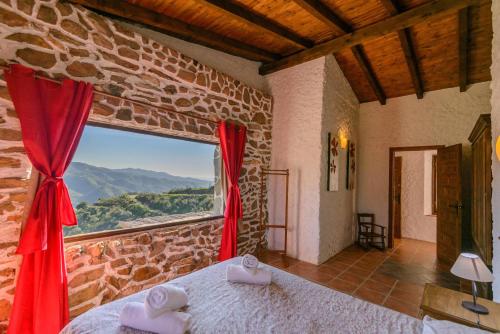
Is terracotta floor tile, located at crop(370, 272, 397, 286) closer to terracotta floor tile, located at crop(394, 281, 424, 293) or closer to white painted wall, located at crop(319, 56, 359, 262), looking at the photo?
terracotta floor tile, located at crop(394, 281, 424, 293)

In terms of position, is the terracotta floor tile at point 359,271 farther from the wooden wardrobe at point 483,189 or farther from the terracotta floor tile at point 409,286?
the wooden wardrobe at point 483,189

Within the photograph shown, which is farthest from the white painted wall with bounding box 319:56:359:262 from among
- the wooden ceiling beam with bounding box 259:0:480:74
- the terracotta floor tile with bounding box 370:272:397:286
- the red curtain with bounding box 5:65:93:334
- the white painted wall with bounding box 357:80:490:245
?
the red curtain with bounding box 5:65:93:334

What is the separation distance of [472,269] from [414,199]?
15.4 ft

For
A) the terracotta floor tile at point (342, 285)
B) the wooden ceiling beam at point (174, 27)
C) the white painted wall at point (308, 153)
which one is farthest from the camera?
the white painted wall at point (308, 153)

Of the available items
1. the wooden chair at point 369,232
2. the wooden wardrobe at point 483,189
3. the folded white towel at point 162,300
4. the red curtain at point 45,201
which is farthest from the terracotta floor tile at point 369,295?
the red curtain at point 45,201

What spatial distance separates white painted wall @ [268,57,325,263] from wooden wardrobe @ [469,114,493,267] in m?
1.93

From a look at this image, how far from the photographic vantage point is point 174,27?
9.14 ft

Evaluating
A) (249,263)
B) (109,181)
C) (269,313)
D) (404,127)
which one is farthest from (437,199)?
(109,181)

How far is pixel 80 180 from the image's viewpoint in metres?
2.26

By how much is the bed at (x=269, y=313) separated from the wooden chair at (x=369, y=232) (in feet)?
11.4

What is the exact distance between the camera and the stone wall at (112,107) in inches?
70.9

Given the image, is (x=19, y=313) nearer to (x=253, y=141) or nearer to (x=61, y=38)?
(x=61, y=38)

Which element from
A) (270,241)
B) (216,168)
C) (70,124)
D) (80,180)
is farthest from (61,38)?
(270,241)

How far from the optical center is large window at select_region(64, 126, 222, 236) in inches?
90.0
